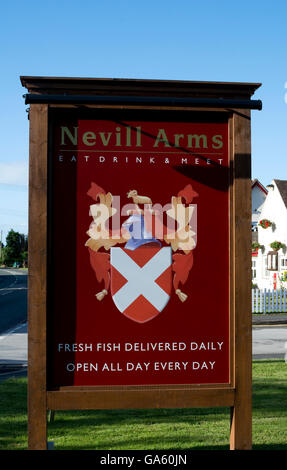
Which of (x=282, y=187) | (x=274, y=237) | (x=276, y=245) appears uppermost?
(x=282, y=187)

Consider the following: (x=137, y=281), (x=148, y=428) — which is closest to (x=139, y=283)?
(x=137, y=281)

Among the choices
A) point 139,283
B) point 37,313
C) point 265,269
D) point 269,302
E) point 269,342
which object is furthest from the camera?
point 265,269

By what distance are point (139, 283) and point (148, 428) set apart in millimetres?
3530

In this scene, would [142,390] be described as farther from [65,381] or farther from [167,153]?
[167,153]

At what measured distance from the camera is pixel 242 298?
439cm

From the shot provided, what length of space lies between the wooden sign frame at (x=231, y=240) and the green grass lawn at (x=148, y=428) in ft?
7.25

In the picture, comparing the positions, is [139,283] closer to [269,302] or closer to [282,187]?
[269,302]

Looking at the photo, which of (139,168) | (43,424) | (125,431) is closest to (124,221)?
(139,168)

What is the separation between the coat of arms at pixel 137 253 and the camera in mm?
4352

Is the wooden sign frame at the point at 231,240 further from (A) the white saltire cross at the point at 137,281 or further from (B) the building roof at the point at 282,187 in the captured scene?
(B) the building roof at the point at 282,187

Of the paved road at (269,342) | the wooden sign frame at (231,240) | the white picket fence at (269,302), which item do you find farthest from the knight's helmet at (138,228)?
the white picket fence at (269,302)
